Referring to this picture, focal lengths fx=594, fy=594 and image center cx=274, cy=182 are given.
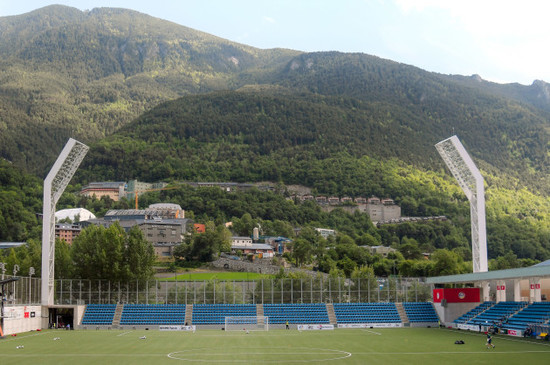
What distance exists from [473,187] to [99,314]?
39431 millimetres

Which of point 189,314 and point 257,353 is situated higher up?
point 257,353

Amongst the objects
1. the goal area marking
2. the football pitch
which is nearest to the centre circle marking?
the football pitch

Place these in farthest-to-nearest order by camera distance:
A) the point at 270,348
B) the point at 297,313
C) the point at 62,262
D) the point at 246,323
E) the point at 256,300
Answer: the point at 62,262 → the point at 256,300 → the point at 297,313 → the point at 246,323 → the point at 270,348

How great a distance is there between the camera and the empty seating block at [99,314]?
60.3 m

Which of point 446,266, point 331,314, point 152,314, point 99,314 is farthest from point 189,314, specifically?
point 446,266

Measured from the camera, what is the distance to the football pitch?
3325 cm

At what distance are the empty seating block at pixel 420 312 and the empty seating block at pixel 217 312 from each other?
1606 centimetres

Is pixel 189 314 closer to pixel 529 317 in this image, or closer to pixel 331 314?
pixel 331 314

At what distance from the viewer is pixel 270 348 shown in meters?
39.5

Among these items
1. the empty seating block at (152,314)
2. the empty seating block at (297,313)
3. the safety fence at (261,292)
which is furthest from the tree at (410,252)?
the empty seating block at (152,314)

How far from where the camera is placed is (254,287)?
213 ft

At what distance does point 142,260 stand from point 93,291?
448 inches

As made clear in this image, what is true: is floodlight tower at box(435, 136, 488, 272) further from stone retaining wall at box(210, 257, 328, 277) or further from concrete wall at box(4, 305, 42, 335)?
stone retaining wall at box(210, 257, 328, 277)

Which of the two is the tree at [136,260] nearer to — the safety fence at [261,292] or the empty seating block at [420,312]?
the safety fence at [261,292]
